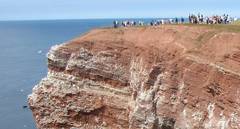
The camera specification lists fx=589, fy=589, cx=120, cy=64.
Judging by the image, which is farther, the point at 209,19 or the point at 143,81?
the point at 209,19

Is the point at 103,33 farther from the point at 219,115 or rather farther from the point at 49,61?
the point at 219,115

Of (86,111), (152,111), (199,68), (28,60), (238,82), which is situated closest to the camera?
(238,82)

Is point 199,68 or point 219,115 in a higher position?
point 199,68

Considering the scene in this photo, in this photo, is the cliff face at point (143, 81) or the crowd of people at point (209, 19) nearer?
the cliff face at point (143, 81)

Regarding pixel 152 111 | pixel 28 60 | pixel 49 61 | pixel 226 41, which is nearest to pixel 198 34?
pixel 226 41

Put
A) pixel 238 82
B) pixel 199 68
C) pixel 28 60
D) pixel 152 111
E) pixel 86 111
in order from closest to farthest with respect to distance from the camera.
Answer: pixel 238 82 → pixel 199 68 → pixel 152 111 → pixel 86 111 → pixel 28 60

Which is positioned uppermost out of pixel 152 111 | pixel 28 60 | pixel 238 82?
pixel 238 82

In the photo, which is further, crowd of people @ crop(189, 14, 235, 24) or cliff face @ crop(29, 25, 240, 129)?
crowd of people @ crop(189, 14, 235, 24)

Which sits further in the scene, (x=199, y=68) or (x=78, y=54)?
(x=78, y=54)
